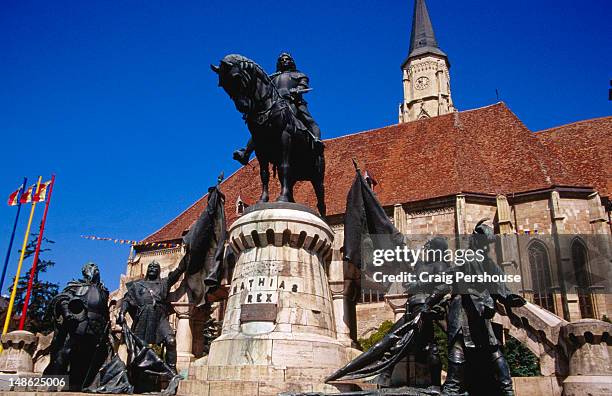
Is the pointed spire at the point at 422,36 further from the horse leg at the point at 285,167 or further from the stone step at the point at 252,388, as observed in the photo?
the stone step at the point at 252,388

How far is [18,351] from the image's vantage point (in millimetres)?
10562

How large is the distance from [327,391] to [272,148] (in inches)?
145

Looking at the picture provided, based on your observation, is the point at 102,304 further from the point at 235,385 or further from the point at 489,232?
the point at 489,232

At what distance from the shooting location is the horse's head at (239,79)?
7246 mm

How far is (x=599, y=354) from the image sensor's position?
689 cm

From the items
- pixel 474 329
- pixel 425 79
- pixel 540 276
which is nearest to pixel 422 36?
pixel 425 79

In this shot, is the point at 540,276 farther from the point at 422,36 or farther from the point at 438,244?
the point at 422,36

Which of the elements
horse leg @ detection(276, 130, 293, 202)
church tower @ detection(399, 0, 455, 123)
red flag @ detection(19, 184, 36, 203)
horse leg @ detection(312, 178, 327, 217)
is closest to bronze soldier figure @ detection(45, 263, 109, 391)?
horse leg @ detection(276, 130, 293, 202)

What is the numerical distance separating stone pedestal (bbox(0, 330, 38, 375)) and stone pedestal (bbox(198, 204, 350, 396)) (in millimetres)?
6222

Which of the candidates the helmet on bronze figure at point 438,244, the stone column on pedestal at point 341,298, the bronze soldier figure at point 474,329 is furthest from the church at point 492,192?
the bronze soldier figure at point 474,329

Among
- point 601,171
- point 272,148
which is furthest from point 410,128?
point 272,148

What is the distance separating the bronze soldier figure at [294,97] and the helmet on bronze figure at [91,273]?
2.70m

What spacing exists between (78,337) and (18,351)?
5.11 metres

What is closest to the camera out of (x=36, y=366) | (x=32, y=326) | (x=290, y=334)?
(x=290, y=334)
